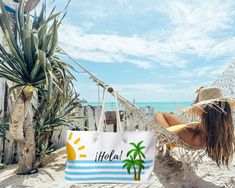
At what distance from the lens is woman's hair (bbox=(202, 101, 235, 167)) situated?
2.29 m

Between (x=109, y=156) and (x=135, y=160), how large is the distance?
0.15 metres

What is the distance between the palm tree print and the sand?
1223 mm

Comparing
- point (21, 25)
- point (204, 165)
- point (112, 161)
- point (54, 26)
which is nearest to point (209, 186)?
point (204, 165)

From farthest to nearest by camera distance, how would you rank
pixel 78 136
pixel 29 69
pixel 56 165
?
pixel 56 165
pixel 29 69
pixel 78 136

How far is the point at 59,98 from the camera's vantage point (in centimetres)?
325

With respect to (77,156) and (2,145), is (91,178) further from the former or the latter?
(2,145)

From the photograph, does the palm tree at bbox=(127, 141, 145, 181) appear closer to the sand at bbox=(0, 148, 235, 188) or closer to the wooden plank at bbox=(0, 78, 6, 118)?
the sand at bbox=(0, 148, 235, 188)

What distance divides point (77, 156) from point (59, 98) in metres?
2.07

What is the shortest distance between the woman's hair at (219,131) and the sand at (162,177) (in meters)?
0.44

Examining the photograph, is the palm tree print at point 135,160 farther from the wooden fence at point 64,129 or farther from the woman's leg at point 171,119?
the woman's leg at point 171,119

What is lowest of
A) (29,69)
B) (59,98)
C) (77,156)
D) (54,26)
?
(77,156)

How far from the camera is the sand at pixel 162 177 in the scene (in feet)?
8.23

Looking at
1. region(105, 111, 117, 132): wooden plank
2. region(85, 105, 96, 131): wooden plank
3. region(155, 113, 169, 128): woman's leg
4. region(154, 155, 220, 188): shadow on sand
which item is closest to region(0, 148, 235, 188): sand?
region(154, 155, 220, 188): shadow on sand

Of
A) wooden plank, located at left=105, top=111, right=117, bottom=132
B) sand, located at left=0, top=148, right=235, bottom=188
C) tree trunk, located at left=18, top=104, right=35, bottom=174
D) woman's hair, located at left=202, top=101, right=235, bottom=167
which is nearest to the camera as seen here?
woman's hair, located at left=202, top=101, right=235, bottom=167
